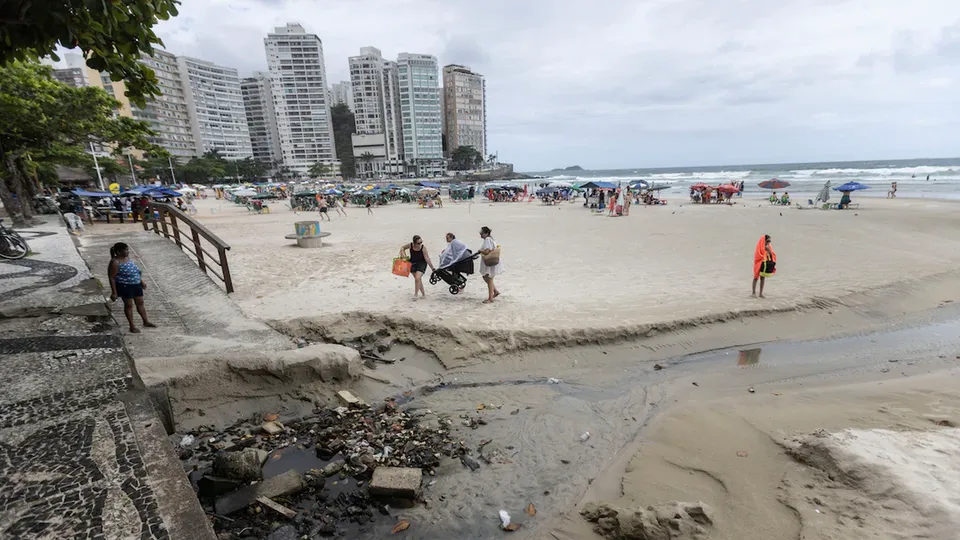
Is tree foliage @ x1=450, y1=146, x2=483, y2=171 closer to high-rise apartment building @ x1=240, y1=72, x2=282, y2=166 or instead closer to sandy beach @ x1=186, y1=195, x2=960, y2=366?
high-rise apartment building @ x1=240, y1=72, x2=282, y2=166

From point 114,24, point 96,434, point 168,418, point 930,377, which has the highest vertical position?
point 114,24

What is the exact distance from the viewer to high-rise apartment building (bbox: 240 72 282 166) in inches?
5094

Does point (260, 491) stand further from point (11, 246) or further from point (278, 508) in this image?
point (11, 246)

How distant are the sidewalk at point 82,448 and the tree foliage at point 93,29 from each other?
234 cm

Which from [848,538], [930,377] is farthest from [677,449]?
[930,377]

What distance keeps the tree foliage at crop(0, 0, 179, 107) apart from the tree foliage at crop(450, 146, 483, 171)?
11558 centimetres

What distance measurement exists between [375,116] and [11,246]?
4829 inches

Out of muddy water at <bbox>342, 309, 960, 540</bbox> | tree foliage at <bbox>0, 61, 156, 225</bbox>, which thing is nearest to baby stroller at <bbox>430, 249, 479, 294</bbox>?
muddy water at <bbox>342, 309, 960, 540</bbox>

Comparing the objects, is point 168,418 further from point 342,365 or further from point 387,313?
point 387,313

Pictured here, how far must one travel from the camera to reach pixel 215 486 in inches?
126

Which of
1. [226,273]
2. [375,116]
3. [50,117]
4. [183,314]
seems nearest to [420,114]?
[375,116]

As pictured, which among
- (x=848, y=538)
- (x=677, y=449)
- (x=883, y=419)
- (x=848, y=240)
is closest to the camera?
(x=848, y=538)

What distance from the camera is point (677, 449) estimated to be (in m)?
3.91

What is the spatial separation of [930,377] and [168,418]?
8152mm
